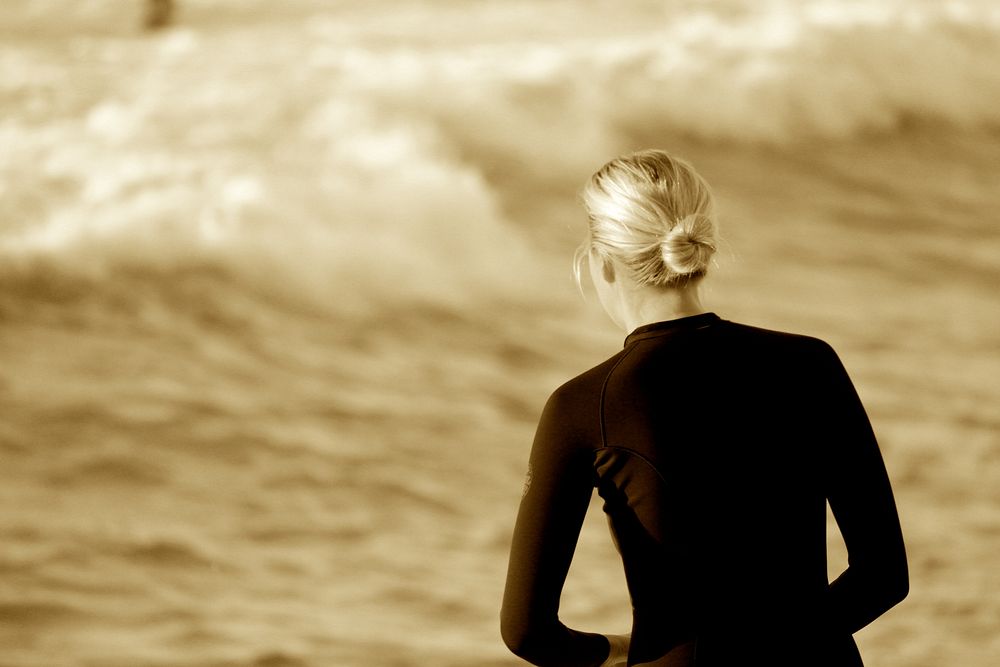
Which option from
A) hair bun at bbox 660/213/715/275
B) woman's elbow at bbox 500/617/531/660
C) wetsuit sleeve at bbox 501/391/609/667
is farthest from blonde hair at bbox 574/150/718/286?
woman's elbow at bbox 500/617/531/660

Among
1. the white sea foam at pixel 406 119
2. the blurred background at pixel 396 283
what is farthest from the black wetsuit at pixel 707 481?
the white sea foam at pixel 406 119

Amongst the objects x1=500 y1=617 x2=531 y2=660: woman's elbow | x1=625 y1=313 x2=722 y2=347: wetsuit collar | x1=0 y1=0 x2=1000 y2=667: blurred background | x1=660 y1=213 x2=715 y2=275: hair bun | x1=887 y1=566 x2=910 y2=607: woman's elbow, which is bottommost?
x1=500 y1=617 x2=531 y2=660: woman's elbow

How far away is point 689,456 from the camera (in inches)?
46.8

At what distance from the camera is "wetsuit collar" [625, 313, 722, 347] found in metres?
1.20

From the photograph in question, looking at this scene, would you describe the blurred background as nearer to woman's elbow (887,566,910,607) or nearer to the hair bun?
the hair bun

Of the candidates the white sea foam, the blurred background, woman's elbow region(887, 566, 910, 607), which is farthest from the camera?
the white sea foam

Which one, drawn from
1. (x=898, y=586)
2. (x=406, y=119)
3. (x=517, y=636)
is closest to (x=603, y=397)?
(x=517, y=636)

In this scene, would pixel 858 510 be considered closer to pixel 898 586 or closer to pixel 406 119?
pixel 898 586

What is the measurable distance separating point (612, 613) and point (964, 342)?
358 centimetres

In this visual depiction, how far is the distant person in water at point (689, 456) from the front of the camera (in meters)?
1.18

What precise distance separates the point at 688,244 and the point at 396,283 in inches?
280

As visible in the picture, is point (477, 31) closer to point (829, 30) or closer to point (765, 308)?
point (829, 30)

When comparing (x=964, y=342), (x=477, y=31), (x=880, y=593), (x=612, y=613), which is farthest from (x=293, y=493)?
(x=477, y=31)

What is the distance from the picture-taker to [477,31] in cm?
1071
